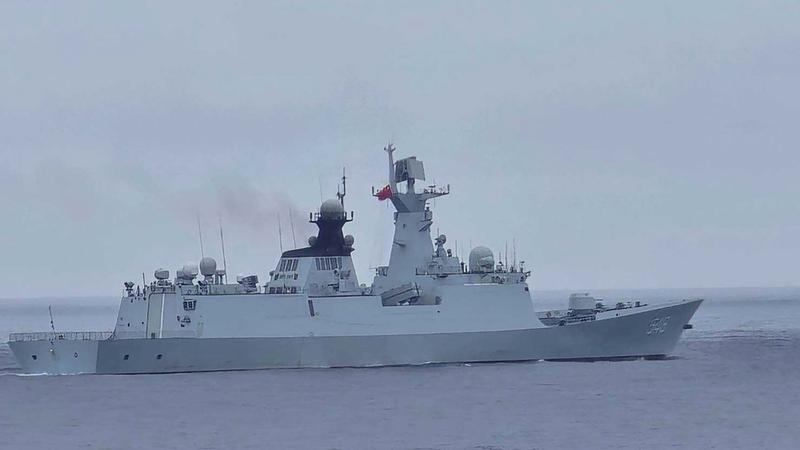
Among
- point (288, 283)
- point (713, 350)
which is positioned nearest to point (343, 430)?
point (288, 283)

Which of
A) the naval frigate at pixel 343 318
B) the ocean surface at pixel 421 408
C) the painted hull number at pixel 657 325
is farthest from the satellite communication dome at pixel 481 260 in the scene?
the painted hull number at pixel 657 325

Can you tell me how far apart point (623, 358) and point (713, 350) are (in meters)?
10.3

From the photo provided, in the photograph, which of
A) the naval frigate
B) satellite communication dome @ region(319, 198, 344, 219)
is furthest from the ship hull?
satellite communication dome @ region(319, 198, 344, 219)

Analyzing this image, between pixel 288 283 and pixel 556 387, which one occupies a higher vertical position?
pixel 288 283

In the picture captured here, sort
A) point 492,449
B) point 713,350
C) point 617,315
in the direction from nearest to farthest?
point 492,449
point 617,315
point 713,350

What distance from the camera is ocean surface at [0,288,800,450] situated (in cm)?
2731

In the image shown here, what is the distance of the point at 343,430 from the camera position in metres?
28.5

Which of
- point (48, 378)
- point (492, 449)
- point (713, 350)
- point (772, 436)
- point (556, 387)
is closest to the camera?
point (492, 449)

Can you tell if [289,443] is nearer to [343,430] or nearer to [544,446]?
[343,430]

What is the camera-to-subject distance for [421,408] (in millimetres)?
31781

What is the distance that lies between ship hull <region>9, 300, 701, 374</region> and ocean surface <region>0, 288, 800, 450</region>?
43cm

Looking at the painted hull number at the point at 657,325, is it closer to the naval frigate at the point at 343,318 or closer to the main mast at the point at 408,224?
the naval frigate at the point at 343,318

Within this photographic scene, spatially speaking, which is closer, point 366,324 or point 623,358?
point 366,324

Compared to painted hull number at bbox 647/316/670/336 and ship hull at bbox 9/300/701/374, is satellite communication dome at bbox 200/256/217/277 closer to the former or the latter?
ship hull at bbox 9/300/701/374
